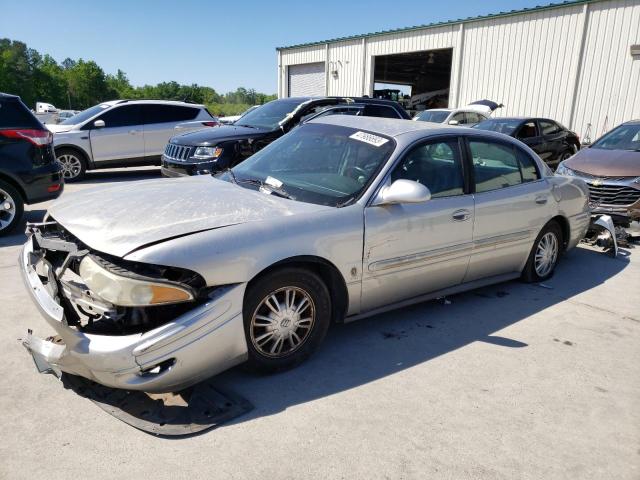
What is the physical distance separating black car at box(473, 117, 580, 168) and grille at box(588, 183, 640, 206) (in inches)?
188

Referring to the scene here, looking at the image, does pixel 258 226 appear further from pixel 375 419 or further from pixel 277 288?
pixel 375 419

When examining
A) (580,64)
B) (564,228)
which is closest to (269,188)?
(564,228)

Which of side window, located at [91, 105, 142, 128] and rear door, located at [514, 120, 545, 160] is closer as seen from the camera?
side window, located at [91, 105, 142, 128]

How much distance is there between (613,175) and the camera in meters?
7.11

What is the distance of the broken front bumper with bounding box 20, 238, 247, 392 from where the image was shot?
2.51 meters

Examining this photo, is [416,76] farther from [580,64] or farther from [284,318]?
[284,318]

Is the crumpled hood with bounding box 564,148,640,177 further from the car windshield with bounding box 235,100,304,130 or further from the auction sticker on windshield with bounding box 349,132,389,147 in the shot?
the auction sticker on windshield with bounding box 349,132,389,147

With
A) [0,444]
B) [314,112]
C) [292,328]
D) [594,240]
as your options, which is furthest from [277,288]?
[314,112]

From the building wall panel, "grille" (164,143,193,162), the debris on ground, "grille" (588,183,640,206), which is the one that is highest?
the building wall panel

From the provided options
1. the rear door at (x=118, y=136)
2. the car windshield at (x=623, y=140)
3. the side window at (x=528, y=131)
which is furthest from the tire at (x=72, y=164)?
the car windshield at (x=623, y=140)

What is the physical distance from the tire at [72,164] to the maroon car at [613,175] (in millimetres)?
9439

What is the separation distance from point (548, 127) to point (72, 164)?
11401mm

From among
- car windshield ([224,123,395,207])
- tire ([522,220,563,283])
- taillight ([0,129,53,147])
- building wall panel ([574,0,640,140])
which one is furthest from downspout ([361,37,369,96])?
car windshield ([224,123,395,207])

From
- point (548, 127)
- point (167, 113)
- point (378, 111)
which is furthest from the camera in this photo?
point (548, 127)
